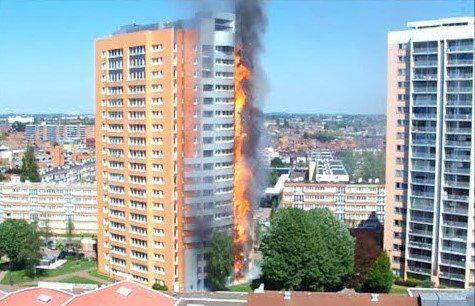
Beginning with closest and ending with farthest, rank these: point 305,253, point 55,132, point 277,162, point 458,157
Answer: point 305,253 < point 458,157 < point 277,162 < point 55,132

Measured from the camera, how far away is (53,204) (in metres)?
9.10

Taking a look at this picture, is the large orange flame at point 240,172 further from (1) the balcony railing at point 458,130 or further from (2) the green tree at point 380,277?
(1) the balcony railing at point 458,130

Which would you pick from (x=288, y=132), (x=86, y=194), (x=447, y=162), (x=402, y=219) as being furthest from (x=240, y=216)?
(x=288, y=132)

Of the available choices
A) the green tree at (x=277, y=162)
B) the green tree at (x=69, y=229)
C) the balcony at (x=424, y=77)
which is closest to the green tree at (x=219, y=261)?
the balcony at (x=424, y=77)

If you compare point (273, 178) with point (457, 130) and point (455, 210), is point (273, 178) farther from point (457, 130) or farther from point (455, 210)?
point (457, 130)

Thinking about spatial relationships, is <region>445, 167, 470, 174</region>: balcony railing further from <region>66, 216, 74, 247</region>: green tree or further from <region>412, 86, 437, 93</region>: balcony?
<region>66, 216, 74, 247</region>: green tree

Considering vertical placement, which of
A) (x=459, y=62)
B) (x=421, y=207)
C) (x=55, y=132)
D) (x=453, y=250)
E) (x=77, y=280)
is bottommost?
(x=77, y=280)

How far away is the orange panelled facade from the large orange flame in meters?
0.50

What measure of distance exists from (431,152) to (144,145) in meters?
2.76

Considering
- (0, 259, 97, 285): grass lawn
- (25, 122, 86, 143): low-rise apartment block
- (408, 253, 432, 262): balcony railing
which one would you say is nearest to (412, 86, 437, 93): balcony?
(408, 253, 432, 262): balcony railing

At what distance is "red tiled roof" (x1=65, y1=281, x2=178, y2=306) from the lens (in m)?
3.81

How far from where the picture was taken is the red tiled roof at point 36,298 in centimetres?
388

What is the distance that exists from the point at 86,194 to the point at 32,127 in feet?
50.3

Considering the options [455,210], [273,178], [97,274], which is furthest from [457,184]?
[273,178]
